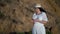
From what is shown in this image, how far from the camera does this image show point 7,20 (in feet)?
37.8

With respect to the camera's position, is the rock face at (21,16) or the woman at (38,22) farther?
the rock face at (21,16)

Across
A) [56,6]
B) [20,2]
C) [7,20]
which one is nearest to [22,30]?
[7,20]

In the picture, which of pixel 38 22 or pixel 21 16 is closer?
pixel 38 22

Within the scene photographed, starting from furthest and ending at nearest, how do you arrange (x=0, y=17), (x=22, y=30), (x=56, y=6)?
(x=56, y=6) < (x=0, y=17) < (x=22, y=30)

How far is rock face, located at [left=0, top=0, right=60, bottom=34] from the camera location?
37.0 feet

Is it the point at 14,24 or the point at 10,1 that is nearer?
the point at 14,24

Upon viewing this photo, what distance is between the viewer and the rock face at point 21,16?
11273 mm

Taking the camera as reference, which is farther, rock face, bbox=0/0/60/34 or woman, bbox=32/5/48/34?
rock face, bbox=0/0/60/34

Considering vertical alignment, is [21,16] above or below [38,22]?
below

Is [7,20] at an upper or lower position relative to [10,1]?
lower

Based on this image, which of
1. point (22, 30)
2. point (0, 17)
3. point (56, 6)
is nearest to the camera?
point (22, 30)

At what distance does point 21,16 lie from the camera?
38.5 ft

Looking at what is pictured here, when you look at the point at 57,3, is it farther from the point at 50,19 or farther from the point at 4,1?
the point at 4,1

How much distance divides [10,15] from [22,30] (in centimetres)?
105
